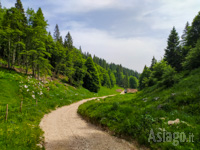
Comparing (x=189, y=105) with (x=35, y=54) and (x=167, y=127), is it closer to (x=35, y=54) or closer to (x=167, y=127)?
(x=167, y=127)

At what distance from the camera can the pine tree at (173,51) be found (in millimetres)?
29623

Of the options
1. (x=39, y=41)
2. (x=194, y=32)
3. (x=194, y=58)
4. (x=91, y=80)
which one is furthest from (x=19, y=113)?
(x=194, y=32)

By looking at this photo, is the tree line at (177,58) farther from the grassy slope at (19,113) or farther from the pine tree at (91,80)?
the pine tree at (91,80)

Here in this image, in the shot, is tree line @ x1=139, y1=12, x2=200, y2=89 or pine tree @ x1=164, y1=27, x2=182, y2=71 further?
pine tree @ x1=164, y1=27, x2=182, y2=71

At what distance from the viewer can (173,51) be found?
30.4 meters

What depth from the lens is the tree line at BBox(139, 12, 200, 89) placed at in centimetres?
1730

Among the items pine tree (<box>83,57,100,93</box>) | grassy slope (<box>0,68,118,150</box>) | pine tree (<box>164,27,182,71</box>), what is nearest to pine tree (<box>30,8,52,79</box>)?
grassy slope (<box>0,68,118,150</box>)

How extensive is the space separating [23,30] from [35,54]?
5.46 m

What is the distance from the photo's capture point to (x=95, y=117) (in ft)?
40.1

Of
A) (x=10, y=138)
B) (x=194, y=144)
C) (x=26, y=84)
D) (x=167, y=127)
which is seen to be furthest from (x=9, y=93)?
(x=194, y=144)

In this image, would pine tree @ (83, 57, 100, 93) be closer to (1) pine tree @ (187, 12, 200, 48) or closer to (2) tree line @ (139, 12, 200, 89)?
(2) tree line @ (139, 12, 200, 89)

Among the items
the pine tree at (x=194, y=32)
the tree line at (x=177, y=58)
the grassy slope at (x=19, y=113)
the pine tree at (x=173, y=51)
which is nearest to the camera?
the grassy slope at (x=19, y=113)

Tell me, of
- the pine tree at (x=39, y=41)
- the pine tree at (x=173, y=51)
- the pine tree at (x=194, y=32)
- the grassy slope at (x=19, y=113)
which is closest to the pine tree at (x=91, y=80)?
the grassy slope at (x=19, y=113)

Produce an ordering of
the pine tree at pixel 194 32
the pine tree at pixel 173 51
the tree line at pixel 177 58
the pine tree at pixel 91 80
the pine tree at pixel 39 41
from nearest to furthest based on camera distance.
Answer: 1. the tree line at pixel 177 58
2. the pine tree at pixel 39 41
3. the pine tree at pixel 194 32
4. the pine tree at pixel 173 51
5. the pine tree at pixel 91 80
